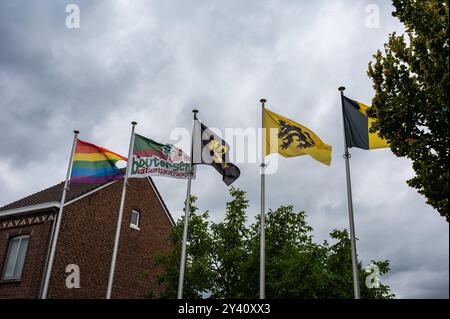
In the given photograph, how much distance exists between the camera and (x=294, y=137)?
14.5 m

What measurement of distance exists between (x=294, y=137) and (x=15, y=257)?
50.9 feet

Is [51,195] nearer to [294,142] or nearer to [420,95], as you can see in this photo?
[294,142]

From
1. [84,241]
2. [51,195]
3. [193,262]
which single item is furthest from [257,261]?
[51,195]

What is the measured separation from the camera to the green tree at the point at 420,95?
1058cm

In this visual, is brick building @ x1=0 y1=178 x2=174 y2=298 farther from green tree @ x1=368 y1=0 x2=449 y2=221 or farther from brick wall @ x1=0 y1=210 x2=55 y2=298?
green tree @ x1=368 y1=0 x2=449 y2=221

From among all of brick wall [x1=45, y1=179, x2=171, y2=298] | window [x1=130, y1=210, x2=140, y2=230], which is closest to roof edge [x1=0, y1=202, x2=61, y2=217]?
brick wall [x1=45, y1=179, x2=171, y2=298]

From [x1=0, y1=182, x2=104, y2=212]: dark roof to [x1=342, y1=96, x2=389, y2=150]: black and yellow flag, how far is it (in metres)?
14.5

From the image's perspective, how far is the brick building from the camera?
20703 millimetres

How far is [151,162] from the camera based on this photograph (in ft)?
55.0

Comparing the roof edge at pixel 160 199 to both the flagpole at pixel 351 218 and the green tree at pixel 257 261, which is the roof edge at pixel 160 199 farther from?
the flagpole at pixel 351 218
